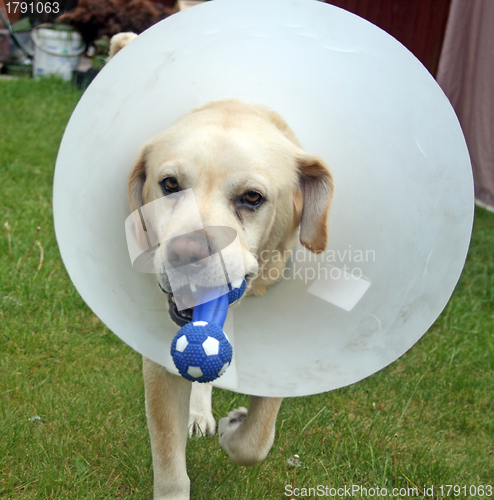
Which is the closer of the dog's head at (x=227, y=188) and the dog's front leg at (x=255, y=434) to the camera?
the dog's head at (x=227, y=188)

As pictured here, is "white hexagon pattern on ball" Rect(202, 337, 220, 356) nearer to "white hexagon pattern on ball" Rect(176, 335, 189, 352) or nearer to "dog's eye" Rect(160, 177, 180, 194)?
"white hexagon pattern on ball" Rect(176, 335, 189, 352)

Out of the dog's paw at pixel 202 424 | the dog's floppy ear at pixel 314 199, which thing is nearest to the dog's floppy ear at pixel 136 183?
the dog's floppy ear at pixel 314 199

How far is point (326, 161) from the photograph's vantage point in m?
1.83

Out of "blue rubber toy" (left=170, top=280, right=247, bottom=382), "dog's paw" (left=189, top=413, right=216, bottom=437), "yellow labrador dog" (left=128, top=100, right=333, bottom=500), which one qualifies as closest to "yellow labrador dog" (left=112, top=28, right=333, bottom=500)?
"yellow labrador dog" (left=128, top=100, right=333, bottom=500)

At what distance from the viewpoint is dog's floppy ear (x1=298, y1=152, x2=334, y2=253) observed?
180cm

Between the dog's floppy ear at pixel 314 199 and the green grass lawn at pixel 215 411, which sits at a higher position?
the dog's floppy ear at pixel 314 199

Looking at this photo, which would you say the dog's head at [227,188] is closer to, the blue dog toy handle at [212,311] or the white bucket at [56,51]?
the blue dog toy handle at [212,311]

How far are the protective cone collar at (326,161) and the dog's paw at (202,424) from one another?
2.41 feet

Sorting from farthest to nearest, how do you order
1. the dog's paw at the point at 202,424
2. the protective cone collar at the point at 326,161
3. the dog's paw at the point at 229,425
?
1. the dog's paw at the point at 202,424
2. the dog's paw at the point at 229,425
3. the protective cone collar at the point at 326,161

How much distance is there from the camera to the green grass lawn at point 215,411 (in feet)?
6.97

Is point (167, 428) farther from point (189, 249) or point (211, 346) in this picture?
point (189, 249)

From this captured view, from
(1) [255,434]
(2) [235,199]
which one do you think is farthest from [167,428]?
(2) [235,199]

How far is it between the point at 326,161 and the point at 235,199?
1.07ft

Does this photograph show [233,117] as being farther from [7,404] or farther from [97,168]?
[7,404]
